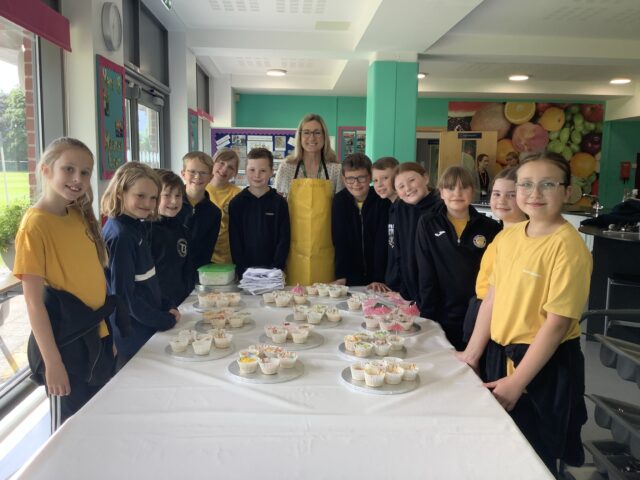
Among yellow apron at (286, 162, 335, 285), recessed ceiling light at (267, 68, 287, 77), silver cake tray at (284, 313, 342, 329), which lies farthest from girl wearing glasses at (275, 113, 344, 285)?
recessed ceiling light at (267, 68, 287, 77)

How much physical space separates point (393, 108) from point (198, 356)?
4.97 m

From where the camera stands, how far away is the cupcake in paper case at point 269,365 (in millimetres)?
1507

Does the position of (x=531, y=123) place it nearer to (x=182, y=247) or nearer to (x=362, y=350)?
(x=182, y=247)

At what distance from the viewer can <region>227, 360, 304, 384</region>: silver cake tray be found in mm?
1467

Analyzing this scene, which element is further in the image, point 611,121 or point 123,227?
point 611,121

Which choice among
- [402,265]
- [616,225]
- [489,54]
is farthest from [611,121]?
[402,265]

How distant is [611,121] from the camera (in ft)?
32.6

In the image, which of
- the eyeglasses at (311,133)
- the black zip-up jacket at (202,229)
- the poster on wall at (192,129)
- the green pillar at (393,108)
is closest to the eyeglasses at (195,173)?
the black zip-up jacket at (202,229)

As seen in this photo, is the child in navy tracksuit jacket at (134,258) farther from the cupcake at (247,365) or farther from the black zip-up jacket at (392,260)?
the black zip-up jacket at (392,260)

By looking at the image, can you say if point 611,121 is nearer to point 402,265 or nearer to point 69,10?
point 402,265

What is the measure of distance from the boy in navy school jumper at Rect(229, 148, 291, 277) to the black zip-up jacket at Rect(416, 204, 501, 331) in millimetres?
964

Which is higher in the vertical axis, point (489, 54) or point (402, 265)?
point (489, 54)

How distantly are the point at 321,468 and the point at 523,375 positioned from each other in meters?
0.86

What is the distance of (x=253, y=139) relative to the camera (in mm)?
7309
